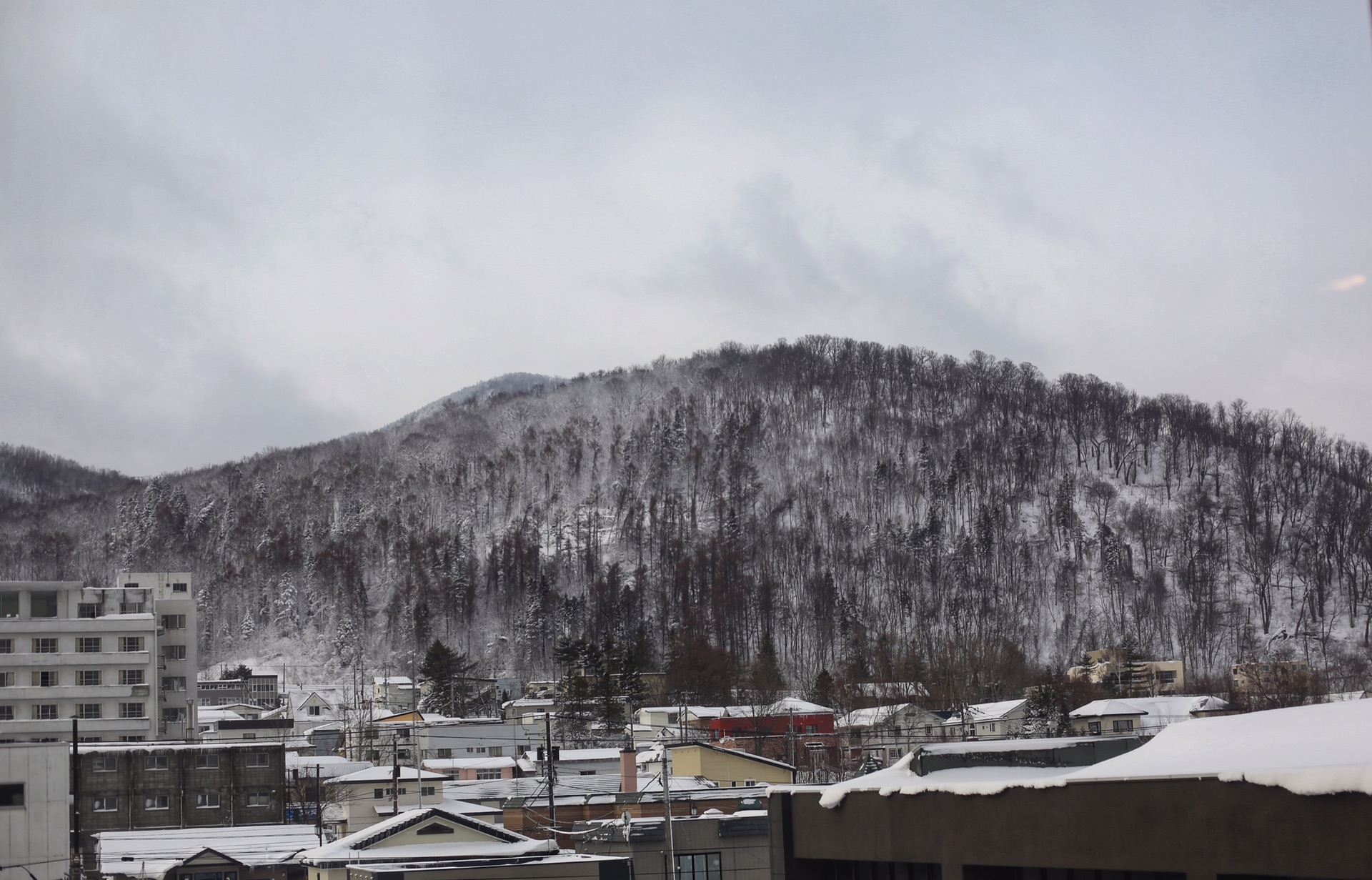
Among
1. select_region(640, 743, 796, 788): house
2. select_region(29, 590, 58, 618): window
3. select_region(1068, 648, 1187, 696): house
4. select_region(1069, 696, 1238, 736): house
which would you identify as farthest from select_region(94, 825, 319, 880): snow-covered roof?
select_region(1068, 648, 1187, 696): house

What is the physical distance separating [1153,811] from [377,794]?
146 feet

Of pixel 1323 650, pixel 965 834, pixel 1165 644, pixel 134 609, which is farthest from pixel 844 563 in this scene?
pixel 965 834

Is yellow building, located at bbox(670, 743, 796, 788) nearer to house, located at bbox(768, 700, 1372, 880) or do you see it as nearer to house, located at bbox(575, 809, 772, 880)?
house, located at bbox(575, 809, 772, 880)

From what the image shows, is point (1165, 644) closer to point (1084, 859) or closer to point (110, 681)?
point (110, 681)

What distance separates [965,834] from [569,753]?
49342 mm

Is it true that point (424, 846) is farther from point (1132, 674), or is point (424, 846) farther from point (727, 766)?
point (1132, 674)

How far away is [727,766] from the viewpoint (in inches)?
2104

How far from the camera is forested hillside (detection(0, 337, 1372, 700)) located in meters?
140

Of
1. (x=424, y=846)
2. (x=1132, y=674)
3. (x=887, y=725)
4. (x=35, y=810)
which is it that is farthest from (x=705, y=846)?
(x=1132, y=674)

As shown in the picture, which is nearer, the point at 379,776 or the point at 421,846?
the point at 421,846

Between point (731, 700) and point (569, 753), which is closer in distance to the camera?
point (569, 753)

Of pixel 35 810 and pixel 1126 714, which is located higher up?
pixel 35 810

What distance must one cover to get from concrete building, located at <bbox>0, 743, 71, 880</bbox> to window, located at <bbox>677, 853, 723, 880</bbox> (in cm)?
1831

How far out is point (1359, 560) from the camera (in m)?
148
